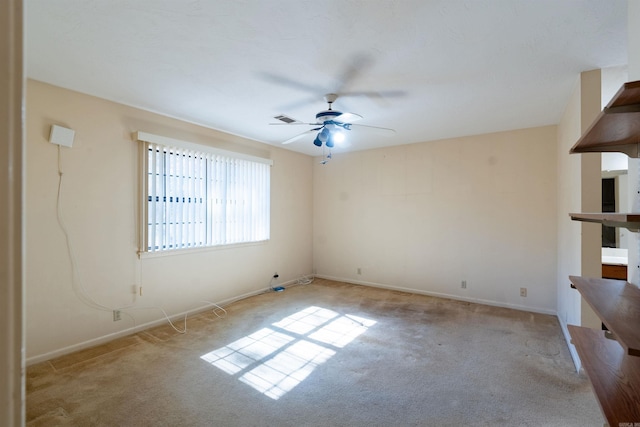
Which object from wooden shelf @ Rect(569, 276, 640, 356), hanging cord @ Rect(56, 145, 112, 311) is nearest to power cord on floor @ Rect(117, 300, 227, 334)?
hanging cord @ Rect(56, 145, 112, 311)

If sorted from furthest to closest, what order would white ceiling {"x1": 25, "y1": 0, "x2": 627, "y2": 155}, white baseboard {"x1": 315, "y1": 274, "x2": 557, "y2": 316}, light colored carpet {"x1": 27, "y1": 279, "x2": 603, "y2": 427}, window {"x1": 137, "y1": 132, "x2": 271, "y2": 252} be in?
white baseboard {"x1": 315, "y1": 274, "x2": 557, "y2": 316} < window {"x1": 137, "y1": 132, "x2": 271, "y2": 252} < light colored carpet {"x1": 27, "y1": 279, "x2": 603, "y2": 427} < white ceiling {"x1": 25, "y1": 0, "x2": 627, "y2": 155}

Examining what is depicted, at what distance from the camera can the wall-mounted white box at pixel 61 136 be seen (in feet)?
9.02

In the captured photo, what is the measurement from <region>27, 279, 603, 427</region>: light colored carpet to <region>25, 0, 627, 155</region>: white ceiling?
8.24 feet

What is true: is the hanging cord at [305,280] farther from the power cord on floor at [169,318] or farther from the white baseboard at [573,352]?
the white baseboard at [573,352]

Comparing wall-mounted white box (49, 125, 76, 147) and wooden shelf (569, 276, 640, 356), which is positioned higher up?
wall-mounted white box (49, 125, 76, 147)

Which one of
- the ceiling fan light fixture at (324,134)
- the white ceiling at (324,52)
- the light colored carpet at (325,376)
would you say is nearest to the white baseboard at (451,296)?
the light colored carpet at (325,376)

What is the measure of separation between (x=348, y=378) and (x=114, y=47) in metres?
3.10

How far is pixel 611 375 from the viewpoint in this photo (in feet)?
3.55

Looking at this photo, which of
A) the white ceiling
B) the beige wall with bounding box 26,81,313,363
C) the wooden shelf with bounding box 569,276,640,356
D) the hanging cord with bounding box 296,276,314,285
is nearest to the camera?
the wooden shelf with bounding box 569,276,640,356

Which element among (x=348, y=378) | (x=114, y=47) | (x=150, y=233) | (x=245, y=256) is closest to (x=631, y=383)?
(x=348, y=378)

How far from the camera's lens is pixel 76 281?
116 inches

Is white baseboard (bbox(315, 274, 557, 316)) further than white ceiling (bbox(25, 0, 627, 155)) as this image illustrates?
Yes

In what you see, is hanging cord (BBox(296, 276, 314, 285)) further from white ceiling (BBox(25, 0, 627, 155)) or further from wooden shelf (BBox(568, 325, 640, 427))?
wooden shelf (BBox(568, 325, 640, 427))

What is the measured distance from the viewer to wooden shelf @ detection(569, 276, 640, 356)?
85 centimetres
